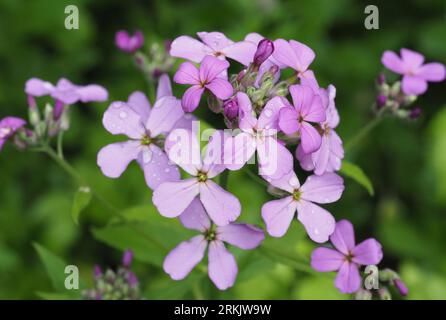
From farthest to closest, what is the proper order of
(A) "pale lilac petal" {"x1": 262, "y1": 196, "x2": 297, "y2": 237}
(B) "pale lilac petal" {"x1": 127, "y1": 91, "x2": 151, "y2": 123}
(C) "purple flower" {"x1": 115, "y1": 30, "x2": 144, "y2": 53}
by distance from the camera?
(C) "purple flower" {"x1": 115, "y1": 30, "x2": 144, "y2": 53} → (B) "pale lilac petal" {"x1": 127, "y1": 91, "x2": 151, "y2": 123} → (A) "pale lilac petal" {"x1": 262, "y1": 196, "x2": 297, "y2": 237}

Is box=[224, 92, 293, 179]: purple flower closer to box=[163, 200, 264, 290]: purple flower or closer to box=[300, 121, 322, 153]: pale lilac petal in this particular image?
box=[300, 121, 322, 153]: pale lilac petal

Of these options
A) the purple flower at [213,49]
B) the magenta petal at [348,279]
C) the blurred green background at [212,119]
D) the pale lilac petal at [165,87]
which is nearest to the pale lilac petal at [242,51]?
the purple flower at [213,49]

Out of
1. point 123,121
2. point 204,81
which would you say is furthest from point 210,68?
point 123,121

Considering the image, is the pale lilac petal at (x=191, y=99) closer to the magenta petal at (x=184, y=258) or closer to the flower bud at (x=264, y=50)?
the flower bud at (x=264, y=50)

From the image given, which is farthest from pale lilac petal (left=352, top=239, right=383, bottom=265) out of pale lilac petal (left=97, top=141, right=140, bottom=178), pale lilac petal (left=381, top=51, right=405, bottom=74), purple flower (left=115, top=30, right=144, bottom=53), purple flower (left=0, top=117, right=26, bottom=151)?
purple flower (left=115, top=30, right=144, bottom=53)
